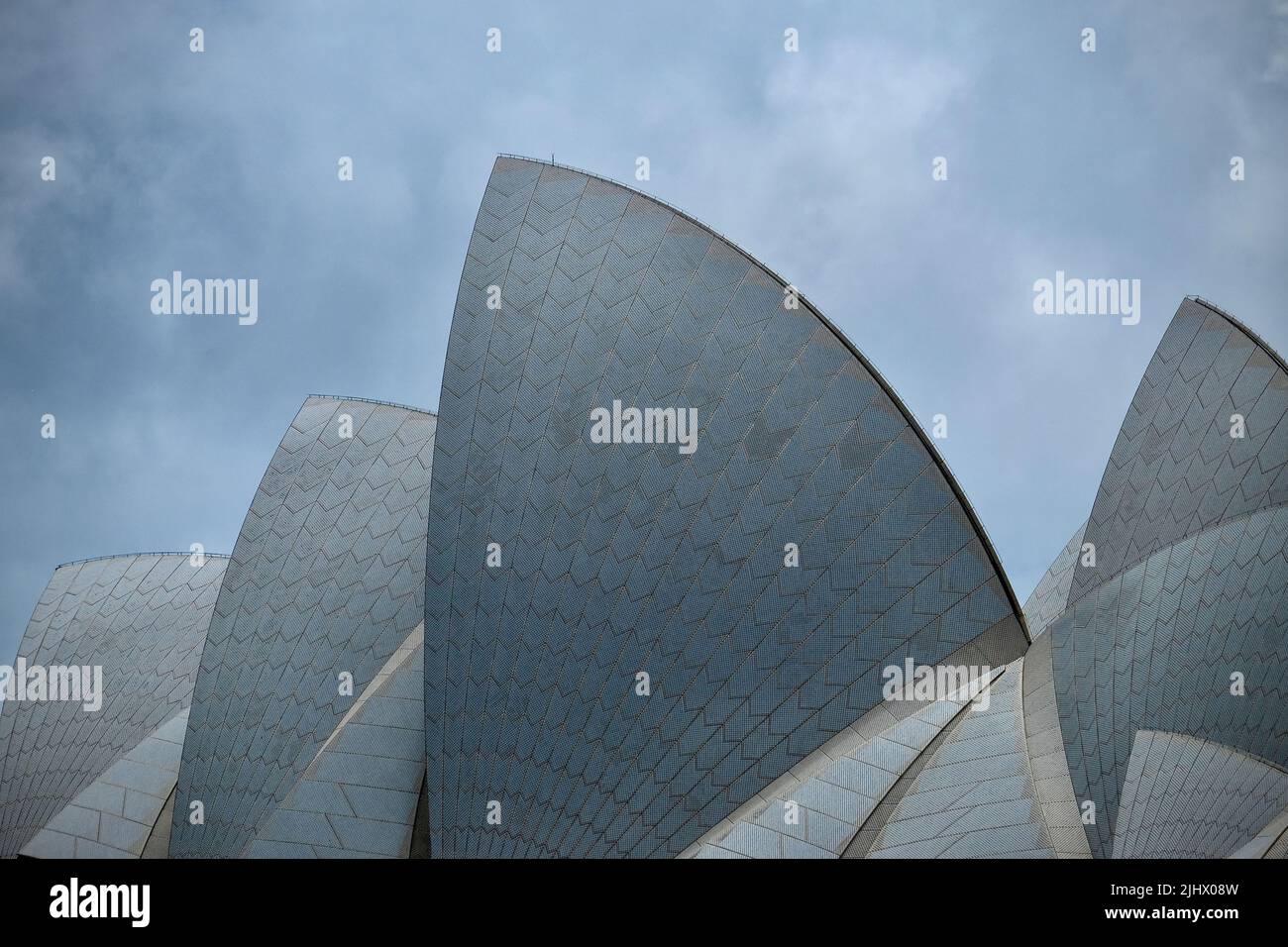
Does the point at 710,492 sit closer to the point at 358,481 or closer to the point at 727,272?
the point at 727,272

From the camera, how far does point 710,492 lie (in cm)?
1330

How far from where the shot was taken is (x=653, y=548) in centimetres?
1333

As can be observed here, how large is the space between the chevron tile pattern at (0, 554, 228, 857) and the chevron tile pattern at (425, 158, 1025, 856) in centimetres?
814

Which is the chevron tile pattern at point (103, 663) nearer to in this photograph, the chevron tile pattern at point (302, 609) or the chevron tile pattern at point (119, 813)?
the chevron tile pattern at point (119, 813)

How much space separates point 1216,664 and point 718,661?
503 cm

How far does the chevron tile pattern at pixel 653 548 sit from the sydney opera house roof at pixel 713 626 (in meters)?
0.04

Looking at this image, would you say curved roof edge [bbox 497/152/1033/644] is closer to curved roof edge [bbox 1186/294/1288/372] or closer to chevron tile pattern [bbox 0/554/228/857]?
curved roof edge [bbox 1186/294/1288/372]

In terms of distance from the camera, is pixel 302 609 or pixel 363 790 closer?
pixel 363 790

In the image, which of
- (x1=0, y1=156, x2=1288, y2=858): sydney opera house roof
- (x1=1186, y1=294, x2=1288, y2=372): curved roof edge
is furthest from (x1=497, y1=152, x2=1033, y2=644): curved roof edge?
(x1=1186, y1=294, x2=1288, y2=372): curved roof edge

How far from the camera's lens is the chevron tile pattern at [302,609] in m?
15.8

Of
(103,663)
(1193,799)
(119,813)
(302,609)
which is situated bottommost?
(119,813)

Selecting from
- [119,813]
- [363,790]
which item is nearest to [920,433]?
[363,790]

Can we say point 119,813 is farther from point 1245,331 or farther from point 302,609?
point 1245,331

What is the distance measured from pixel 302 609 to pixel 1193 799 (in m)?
12.9
